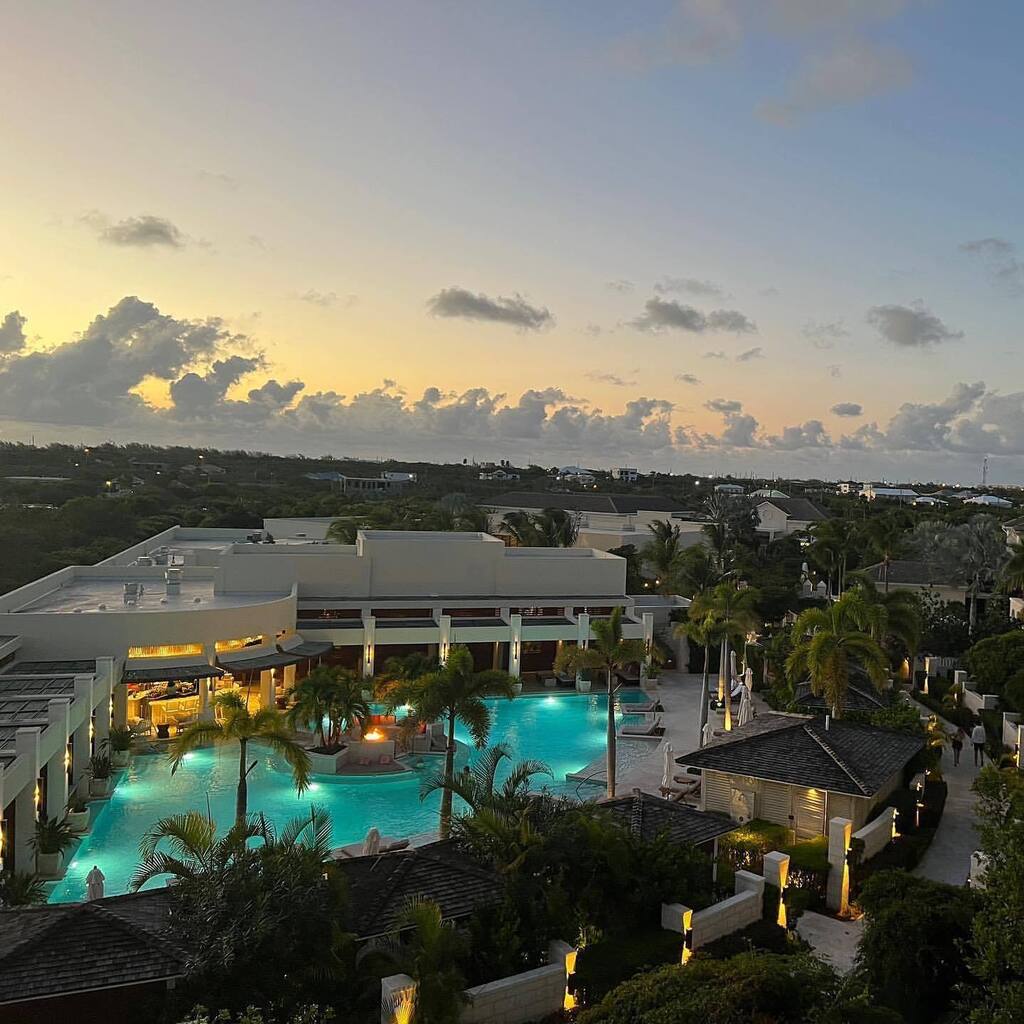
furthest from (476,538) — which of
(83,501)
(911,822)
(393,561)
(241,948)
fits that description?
(83,501)

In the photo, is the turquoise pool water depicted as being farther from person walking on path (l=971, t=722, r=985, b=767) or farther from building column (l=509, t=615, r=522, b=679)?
person walking on path (l=971, t=722, r=985, b=767)

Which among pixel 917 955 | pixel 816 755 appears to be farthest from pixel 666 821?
pixel 816 755

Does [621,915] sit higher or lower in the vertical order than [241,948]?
lower

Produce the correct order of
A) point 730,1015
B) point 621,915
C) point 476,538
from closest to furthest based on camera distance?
point 730,1015
point 621,915
point 476,538

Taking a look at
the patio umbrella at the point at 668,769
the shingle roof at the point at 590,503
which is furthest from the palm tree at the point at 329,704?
the shingle roof at the point at 590,503

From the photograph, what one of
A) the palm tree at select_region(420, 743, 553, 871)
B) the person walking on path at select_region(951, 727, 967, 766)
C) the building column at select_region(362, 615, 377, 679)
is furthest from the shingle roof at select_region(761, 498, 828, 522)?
the palm tree at select_region(420, 743, 553, 871)

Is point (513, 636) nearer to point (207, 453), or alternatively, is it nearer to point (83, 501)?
point (83, 501)

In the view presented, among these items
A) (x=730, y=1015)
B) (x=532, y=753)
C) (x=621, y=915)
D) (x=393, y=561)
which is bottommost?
(x=532, y=753)
